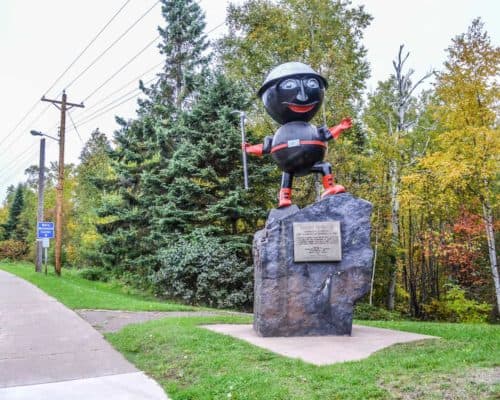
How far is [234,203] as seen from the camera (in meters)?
14.8

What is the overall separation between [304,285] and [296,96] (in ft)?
10.7

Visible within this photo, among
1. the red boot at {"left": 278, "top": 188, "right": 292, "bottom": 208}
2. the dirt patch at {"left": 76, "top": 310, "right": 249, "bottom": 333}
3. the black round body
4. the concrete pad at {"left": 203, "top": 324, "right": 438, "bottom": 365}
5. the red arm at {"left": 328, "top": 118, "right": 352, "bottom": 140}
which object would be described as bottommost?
the dirt patch at {"left": 76, "top": 310, "right": 249, "bottom": 333}

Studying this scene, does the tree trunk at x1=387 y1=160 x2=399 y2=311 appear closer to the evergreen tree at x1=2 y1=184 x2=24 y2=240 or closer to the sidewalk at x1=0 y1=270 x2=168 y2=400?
the sidewalk at x1=0 y1=270 x2=168 y2=400

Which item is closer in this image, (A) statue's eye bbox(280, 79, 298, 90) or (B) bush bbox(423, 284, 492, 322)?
(A) statue's eye bbox(280, 79, 298, 90)

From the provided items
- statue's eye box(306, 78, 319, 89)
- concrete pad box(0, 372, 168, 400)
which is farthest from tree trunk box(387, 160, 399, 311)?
concrete pad box(0, 372, 168, 400)

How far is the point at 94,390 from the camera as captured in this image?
15.6 ft

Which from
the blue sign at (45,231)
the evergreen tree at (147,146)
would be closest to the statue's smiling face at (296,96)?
the evergreen tree at (147,146)

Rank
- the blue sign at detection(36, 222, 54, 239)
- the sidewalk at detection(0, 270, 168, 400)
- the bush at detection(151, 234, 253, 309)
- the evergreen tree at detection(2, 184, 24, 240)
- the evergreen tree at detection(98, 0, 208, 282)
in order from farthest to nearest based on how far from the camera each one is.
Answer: the evergreen tree at detection(2, 184, 24, 240)
the blue sign at detection(36, 222, 54, 239)
the evergreen tree at detection(98, 0, 208, 282)
the bush at detection(151, 234, 253, 309)
the sidewalk at detection(0, 270, 168, 400)

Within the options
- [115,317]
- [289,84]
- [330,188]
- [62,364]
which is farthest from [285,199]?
[115,317]

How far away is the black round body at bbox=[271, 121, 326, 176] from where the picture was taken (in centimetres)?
810

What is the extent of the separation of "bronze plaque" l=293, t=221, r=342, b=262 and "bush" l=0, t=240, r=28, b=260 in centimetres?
3813

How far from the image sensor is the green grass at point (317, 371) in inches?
159

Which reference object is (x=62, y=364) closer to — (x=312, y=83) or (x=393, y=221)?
(x=312, y=83)

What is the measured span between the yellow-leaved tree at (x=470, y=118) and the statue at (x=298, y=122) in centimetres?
522
